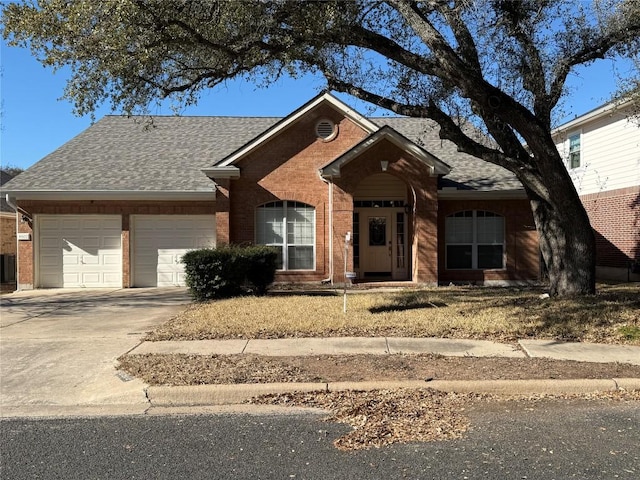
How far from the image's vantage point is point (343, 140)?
53.4 feet

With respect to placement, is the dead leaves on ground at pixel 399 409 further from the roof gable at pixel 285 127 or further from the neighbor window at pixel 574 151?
the neighbor window at pixel 574 151

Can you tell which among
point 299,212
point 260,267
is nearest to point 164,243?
point 299,212

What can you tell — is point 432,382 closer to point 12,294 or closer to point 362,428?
point 362,428

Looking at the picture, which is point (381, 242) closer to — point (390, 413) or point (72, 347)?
point (72, 347)

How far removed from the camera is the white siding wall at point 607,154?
1681 cm

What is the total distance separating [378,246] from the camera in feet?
56.8

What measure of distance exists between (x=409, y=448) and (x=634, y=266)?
1527 centimetres

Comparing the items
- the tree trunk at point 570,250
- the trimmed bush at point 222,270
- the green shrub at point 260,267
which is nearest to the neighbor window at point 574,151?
the tree trunk at point 570,250

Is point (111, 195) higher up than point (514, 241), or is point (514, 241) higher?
point (111, 195)

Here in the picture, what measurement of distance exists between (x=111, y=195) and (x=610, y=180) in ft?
53.1

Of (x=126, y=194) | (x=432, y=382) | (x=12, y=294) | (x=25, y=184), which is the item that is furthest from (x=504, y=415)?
(x=25, y=184)

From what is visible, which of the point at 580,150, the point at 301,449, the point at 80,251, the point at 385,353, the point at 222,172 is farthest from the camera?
the point at 580,150

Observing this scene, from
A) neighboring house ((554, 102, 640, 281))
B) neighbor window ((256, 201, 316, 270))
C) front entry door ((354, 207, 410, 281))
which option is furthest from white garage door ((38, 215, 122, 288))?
neighboring house ((554, 102, 640, 281))

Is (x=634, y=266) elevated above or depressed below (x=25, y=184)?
below
